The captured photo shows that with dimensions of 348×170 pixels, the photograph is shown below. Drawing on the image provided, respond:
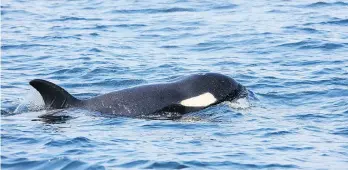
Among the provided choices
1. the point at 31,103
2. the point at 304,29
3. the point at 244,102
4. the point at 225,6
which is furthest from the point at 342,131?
the point at 225,6

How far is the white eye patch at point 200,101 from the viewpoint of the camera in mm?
15359

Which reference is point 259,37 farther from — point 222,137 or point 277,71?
point 222,137

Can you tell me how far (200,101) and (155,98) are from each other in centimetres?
86

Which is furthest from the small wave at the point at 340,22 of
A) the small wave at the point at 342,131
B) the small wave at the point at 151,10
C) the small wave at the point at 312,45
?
the small wave at the point at 342,131

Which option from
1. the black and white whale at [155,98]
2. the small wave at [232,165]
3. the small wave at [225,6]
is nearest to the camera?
the small wave at [232,165]

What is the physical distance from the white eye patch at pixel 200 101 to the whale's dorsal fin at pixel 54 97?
2.00m

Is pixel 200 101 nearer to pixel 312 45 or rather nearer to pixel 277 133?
pixel 277 133

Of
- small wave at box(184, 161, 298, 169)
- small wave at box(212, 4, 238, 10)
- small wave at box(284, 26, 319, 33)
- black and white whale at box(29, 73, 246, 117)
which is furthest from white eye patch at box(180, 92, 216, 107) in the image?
small wave at box(212, 4, 238, 10)

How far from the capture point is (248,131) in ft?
45.7

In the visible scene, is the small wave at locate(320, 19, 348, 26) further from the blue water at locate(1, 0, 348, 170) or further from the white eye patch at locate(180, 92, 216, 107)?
the white eye patch at locate(180, 92, 216, 107)

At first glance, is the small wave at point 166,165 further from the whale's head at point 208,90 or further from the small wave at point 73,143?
the whale's head at point 208,90

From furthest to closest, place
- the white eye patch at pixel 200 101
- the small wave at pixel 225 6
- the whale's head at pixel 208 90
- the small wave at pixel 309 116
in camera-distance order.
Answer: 1. the small wave at pixel 225 6
2. the whale's head at pixel 208 90
3. the white eye patch at pixel 200 101
4. the small wave at pixel 309 116

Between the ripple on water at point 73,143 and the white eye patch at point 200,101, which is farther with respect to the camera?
the white eye patch at point 200,101

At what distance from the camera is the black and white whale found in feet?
49.5
